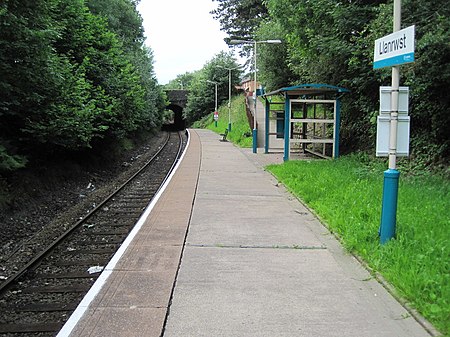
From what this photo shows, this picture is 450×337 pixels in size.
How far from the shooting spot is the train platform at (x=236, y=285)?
4172mm

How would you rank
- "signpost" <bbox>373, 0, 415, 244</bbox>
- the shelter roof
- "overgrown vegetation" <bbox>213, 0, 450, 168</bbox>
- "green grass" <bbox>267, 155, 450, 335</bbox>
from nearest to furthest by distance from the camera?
"green grass" <bbox>267, 155, 450, 335</bbox> < "signpost" <bbox>373, 0, 415, 244</bbox> < "overgrown vegetation" <bbox>213, 0, 450, 168</bbox> < the shelter roof

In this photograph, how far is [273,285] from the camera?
17.1 feet

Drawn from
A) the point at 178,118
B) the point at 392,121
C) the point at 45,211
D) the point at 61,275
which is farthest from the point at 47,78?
the point at 178,118

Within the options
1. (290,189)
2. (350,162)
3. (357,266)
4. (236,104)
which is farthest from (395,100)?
(236,104)

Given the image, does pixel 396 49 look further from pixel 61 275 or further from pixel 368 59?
pixel 368 59

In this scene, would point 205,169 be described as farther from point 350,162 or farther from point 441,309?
point 441,309

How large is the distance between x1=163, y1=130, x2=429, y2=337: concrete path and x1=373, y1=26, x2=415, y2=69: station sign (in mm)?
2584

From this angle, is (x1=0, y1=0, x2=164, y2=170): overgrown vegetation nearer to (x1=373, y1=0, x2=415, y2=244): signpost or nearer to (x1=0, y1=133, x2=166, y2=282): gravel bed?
(x1=0, y1=133, x2=166, y2=282): gravel bed

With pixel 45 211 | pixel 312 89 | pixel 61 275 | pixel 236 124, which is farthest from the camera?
pixel 236 124

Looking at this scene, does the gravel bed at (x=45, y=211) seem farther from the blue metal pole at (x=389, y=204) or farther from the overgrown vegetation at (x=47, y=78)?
the blue metal pole at (x=389, y=204)

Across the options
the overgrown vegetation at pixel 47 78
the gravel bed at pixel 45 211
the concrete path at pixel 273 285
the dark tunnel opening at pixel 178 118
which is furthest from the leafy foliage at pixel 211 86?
the concrete path at pixel 273 285

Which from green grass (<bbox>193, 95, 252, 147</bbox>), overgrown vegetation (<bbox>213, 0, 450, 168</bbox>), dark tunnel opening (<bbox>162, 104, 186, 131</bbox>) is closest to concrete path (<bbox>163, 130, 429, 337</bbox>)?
overgrown vegetation (<bbox>213, 0, 450, 168</bbox>)

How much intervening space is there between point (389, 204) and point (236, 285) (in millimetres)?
2301

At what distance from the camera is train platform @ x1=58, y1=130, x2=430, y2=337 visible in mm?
4172
